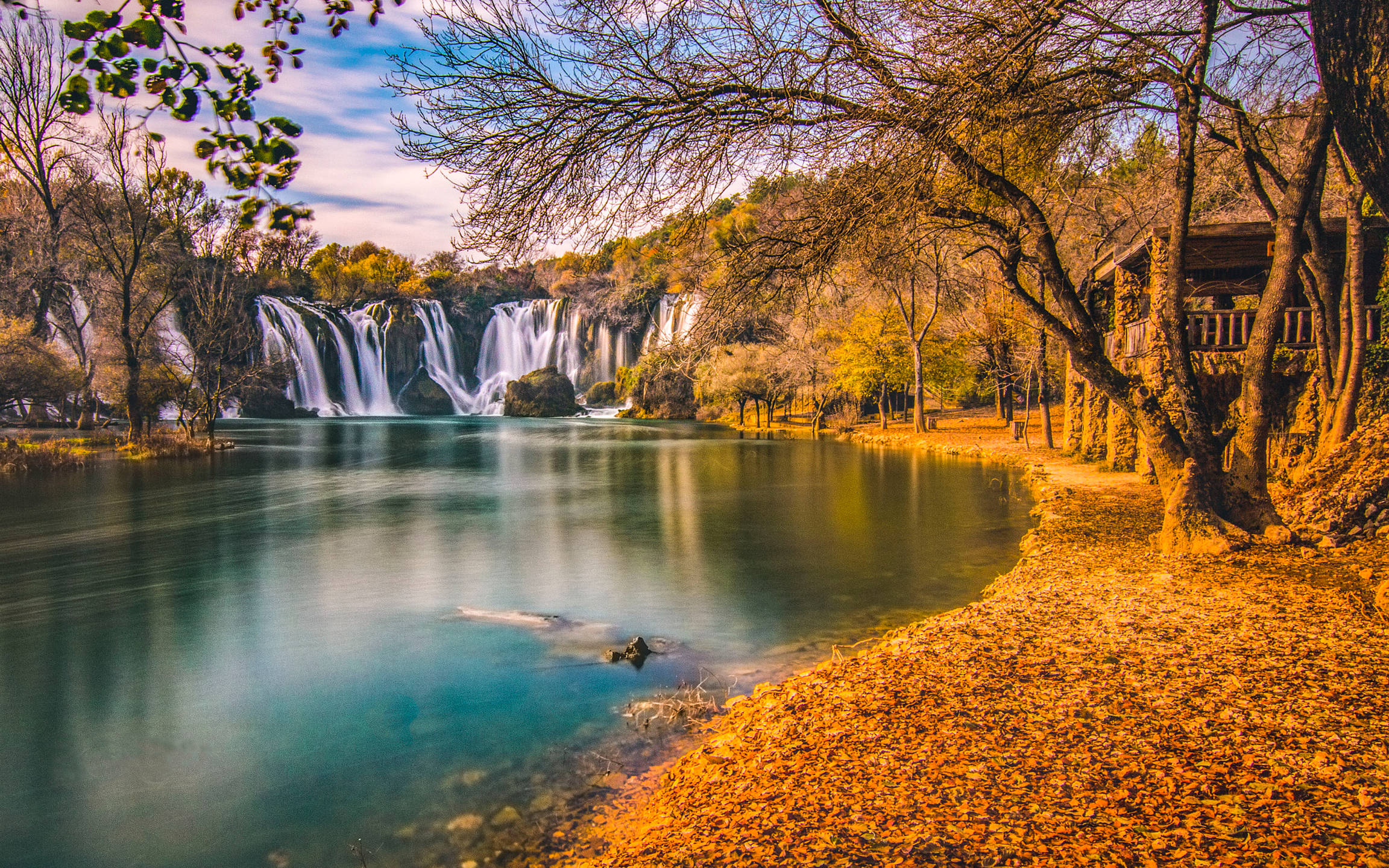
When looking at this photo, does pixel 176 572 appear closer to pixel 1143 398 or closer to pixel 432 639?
pixel 432 639

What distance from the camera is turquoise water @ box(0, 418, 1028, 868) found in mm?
5164

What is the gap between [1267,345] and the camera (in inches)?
324

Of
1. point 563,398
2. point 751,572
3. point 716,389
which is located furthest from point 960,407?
point 751,572

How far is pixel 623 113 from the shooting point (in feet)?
21.0

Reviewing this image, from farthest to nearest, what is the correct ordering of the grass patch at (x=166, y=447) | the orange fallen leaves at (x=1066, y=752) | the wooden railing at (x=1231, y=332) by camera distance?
the grass patch at (x=166, y=447) < the wooden railing at (x=1231, y=332) < the orange fallen leaves at (x=1066, y=752)

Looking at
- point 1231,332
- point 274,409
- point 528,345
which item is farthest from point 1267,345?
point 528,345

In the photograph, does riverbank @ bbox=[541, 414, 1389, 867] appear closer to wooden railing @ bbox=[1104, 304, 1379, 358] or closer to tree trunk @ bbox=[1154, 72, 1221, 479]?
tree trunk @ bbox=[1154, 72, 1221, 479]

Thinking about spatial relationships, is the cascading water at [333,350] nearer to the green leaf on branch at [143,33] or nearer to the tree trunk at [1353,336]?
the green leaf on branch at [143,33]

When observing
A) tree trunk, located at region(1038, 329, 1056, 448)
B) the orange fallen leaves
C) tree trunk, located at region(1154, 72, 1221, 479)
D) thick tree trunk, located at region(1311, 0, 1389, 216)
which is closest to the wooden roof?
tree trunk, located at region(1154, 72, 1221, 479)

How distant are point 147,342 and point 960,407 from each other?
47.0 meters

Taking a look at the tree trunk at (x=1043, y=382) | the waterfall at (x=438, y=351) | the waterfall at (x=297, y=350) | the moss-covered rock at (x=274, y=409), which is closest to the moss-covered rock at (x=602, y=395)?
the waterfall at (x=438, y=351)

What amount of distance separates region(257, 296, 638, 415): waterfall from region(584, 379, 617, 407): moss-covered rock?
124 inches

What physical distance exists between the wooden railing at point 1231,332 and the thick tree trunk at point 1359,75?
870 cm

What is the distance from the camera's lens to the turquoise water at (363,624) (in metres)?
5.16
